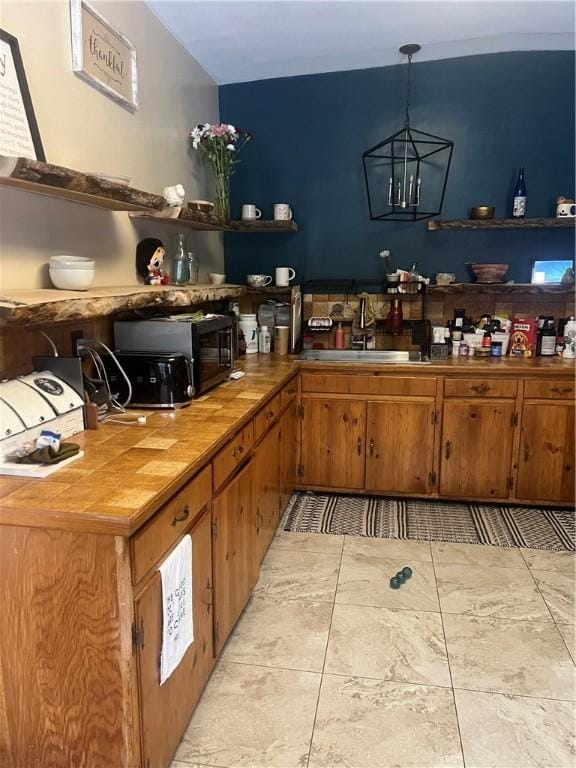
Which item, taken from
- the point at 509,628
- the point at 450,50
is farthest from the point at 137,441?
the point at 450,50

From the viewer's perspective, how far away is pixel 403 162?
361 cm

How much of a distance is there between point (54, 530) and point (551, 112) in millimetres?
3685

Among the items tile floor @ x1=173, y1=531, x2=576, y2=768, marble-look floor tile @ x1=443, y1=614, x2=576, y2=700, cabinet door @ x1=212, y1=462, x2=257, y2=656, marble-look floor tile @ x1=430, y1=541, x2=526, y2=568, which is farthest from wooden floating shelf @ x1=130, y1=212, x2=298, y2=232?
marble-look floor tile @ x1=443, y1=614, x2=576, y2=700

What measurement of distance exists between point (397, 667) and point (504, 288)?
7.76ft

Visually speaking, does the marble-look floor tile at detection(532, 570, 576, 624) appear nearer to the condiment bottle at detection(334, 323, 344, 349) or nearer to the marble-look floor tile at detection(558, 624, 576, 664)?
the marble-look floor tile at detection(558, 624, 576, 664)

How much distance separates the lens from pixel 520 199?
3.41m

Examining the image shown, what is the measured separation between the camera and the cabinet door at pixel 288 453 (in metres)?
2.96

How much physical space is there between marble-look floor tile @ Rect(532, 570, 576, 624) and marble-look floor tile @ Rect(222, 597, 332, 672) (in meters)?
0.97

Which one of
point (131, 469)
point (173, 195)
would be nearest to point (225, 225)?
point (173, 195)

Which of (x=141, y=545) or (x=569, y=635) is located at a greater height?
(x=141, y=545)

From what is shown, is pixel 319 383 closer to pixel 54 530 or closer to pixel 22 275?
pixel 22 275

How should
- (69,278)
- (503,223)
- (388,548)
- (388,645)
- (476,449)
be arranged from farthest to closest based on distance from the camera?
(503,223) → (476,449) → (388,548) → (388,645) → (69,278)

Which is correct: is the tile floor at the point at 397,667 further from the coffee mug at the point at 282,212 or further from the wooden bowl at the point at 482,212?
the coffee mug at the point at 282,212

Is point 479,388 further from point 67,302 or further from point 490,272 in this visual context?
point 67,302
